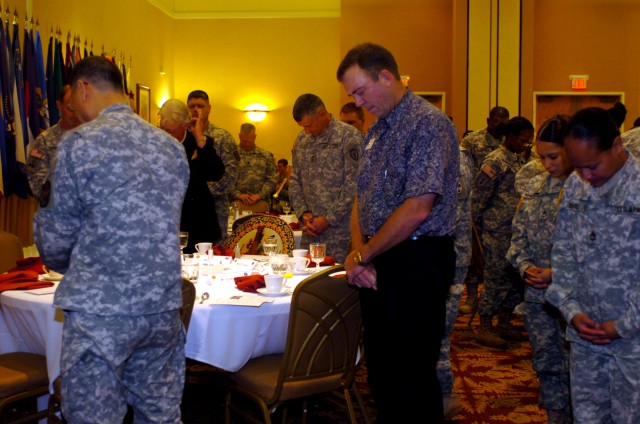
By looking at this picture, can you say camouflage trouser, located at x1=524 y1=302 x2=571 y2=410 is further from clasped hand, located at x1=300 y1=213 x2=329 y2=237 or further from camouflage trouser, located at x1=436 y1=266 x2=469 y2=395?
clasped hand, located at x1=300 y1=213 x2=329 y2=237

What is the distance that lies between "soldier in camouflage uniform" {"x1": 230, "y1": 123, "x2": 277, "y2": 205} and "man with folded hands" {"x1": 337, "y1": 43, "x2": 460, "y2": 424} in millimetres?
5542

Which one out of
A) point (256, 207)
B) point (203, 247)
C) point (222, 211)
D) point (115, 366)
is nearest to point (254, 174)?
point (256, 207)

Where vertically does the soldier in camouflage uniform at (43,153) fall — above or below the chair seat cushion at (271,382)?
above

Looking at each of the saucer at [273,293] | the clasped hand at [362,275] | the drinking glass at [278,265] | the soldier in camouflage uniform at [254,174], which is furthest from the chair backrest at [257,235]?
the soldier in camouflage uniform at [254,174]

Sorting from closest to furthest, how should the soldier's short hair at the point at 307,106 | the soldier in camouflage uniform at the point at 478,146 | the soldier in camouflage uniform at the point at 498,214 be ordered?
the soldier's short hair at the point at 307,106 < the soldier in camouflage uniform at the point at 498,214 < the soldier in camouflage uniform at the point at 478,146

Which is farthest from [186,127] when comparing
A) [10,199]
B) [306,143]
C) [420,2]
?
[420,2]

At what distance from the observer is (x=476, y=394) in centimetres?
478

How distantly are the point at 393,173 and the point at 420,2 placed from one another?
10.3 metres

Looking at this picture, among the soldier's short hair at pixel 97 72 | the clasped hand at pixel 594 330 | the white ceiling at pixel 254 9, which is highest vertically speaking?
the white ceiling at pixel 254 9

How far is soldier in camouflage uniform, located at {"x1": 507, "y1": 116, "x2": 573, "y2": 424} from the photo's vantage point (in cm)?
369

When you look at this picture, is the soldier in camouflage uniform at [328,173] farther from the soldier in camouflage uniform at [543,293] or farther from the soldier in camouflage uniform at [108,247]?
the soldier in camouflage uniform at [108,247]

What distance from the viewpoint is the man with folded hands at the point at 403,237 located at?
105 inches

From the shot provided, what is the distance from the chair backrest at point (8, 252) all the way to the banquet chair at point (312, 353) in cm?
168

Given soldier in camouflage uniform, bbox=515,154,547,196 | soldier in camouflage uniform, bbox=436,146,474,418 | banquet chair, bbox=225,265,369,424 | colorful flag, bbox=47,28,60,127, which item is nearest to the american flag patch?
soldier in camouflage uniform, bbox=436,146,474,418
